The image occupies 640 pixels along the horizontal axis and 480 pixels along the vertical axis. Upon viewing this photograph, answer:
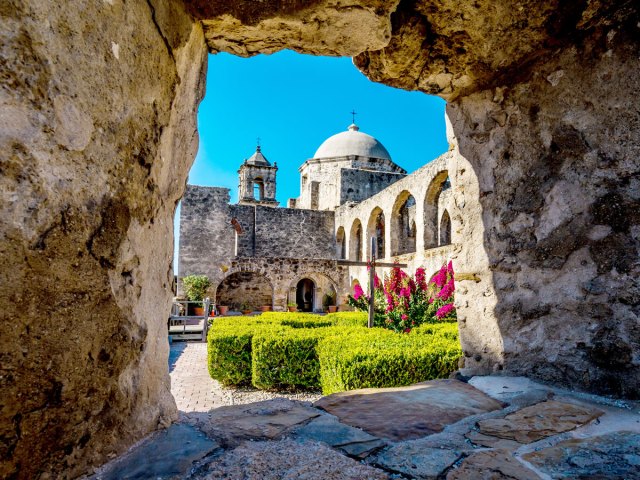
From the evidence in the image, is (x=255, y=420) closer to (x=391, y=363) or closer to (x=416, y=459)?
(x=416, y=459)

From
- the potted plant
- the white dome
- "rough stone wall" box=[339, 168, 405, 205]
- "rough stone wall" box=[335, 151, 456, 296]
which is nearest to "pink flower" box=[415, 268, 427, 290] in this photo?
"rough stone wall" box=[335, 151, 456, 296]

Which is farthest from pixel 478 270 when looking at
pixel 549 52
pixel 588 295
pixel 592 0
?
pixel 592 0

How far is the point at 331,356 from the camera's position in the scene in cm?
489

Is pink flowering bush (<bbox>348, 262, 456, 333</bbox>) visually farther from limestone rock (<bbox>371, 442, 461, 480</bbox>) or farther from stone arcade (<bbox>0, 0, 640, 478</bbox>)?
limestone rock (<bbox>371, 442, 461, 480</bbox>)

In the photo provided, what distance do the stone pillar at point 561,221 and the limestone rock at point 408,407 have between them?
0.44 m

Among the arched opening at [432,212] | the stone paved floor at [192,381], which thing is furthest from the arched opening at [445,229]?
the stone paved floor at [192,381]

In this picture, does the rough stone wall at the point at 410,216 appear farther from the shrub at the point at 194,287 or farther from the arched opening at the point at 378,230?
the shrub at the point at 194,287

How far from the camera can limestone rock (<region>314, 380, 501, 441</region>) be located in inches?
62.5

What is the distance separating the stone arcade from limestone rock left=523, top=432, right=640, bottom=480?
51 centimetres

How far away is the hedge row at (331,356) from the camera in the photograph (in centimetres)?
416

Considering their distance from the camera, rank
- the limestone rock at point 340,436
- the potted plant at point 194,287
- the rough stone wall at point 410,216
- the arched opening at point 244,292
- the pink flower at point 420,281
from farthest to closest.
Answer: the arched opening at point 244,292
the potted plant at point 194,287
the rough stone wall at point 410,216
the pink flower at point 420,281
the limestone rock at point 340,436

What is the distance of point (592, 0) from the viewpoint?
1878 millimetres

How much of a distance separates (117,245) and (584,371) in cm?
206

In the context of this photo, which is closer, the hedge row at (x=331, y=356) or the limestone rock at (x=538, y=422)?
the limestone rock at (x=538, y=422)
